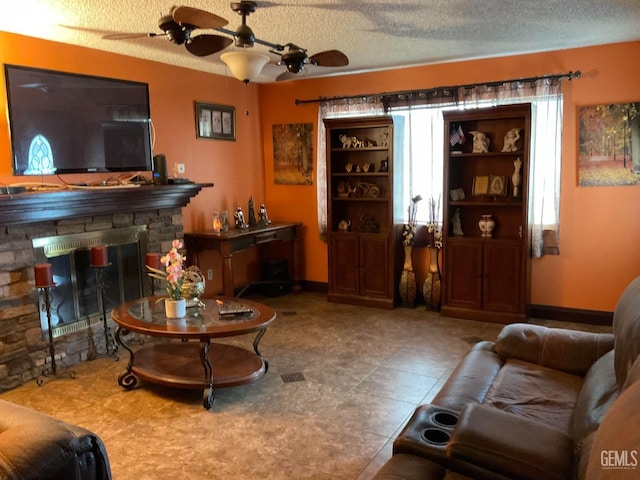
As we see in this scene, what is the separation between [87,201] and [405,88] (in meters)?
3.23

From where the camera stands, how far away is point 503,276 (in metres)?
4.70

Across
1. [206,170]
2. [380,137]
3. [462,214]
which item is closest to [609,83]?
[462,214]

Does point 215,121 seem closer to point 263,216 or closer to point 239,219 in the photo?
point 239,219

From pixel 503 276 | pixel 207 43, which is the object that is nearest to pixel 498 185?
pixel 503 276

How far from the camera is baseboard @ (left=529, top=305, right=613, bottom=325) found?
182 inches

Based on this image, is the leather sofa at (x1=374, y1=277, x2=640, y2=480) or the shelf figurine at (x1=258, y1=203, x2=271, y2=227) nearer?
the leather sofa at (x1=374, y1=277, x2=640, y2=480)

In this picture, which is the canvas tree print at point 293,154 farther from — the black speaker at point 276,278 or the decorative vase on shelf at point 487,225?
the decorative vase on shelf at point 487,225

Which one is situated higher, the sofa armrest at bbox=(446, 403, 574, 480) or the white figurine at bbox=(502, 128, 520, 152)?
the white figurine at bbox=(502, 128, 520, 152)

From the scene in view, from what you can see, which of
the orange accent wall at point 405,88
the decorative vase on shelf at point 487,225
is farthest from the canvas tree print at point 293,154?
the decorative vase on shelf at point 487,225

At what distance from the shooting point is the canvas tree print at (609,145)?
4305 mm

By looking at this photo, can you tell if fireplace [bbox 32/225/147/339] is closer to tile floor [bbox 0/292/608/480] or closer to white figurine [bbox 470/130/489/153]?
tile floor [bbox 0/292/608/480]

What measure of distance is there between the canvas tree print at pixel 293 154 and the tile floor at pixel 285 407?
6.77 feet

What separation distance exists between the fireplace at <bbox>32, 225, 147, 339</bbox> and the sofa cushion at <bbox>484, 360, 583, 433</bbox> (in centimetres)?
313

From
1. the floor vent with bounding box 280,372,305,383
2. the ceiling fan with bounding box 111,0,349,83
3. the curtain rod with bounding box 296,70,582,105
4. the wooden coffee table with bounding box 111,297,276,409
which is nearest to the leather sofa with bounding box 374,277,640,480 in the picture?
the floor vent with bounding box 280,372,305,383
